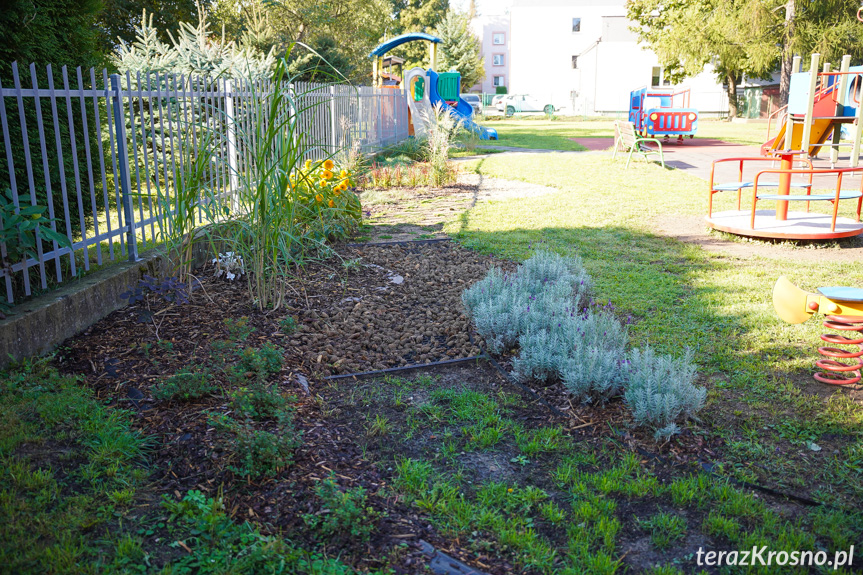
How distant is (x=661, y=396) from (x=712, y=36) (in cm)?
2974

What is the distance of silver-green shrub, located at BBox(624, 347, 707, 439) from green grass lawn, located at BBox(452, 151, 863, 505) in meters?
0.22

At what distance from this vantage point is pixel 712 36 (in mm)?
27781

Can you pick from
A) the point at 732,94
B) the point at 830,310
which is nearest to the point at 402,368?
the point at 830,310

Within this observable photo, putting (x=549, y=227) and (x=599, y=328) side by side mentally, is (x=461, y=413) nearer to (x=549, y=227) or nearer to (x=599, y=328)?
(x=599, y=328)

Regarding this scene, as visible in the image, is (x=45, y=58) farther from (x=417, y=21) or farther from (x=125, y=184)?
(x=417, y=21)

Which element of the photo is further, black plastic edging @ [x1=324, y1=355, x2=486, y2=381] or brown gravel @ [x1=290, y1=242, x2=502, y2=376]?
brown gravel @ [x1=290, y1=242, x2=502, y2=376]

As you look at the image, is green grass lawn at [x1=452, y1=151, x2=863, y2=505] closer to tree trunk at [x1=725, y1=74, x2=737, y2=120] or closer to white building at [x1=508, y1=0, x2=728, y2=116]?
tree trunk at [x1=725, y1=74, x2=737, y2=120]

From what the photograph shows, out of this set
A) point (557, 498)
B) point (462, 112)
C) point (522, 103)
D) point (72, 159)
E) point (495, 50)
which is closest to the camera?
point (557, 498)

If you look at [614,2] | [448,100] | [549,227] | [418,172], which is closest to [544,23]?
[614,2]

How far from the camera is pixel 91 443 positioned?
8.50 ft

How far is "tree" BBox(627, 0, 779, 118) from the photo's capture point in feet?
83.7

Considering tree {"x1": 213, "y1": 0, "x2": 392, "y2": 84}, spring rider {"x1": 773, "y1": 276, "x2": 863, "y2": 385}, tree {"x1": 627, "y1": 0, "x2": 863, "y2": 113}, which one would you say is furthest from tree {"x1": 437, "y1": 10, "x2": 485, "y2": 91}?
spring rider {"x1": 773, "y1": 276, "x2": 863, "y2": 385}

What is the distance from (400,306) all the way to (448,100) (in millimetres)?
16783

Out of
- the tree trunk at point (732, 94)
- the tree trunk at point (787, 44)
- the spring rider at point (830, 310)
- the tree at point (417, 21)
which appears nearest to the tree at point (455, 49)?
the tree at point (417, 21)
